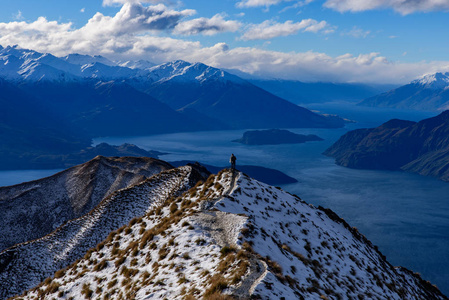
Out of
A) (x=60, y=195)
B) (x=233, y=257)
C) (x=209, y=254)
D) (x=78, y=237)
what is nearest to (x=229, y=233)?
(x=209, y=254)

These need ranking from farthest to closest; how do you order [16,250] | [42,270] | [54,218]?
[54,218]
[16,250]
[42,270]

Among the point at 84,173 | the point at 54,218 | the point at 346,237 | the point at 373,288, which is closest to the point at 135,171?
the point at 84,173

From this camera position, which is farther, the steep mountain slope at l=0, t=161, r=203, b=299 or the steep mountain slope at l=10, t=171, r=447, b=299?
the steep mountain slope at l=0, t=161, r=203, b=299

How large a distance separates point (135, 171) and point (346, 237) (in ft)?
208

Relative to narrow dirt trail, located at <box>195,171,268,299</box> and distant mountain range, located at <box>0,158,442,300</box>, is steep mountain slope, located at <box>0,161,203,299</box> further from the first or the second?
narrow dirt trail, located at <box>195,171,268,299</box>

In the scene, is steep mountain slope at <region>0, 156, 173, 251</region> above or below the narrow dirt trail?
below

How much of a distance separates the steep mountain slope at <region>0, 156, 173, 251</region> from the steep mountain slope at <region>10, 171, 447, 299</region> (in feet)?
143

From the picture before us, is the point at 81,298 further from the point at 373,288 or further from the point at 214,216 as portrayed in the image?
the point at 373,288

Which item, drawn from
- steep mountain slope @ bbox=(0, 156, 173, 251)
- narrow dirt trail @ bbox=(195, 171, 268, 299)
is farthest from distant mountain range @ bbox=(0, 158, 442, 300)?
steep mountain slope @ bbox=(0, 156, 173, 251)

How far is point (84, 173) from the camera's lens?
8844 centimetres

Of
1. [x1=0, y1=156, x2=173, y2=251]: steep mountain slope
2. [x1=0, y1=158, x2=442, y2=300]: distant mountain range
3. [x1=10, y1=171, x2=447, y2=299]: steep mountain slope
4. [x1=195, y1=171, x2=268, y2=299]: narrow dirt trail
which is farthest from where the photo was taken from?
[x1=0, y1=156, x2=173, y2=251]: steep mountain slope

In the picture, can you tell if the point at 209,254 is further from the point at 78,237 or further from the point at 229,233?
the point at 78,237

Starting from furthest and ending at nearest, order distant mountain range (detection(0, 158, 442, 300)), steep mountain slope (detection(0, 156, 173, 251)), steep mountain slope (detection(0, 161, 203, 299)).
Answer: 1. steep mountain slope (detection(0, 156, 173, 251))
2. steep mountain slope (detection(0, 161, 203, 299))
3. distant mountain range (detection(0, 158, 442, 300))

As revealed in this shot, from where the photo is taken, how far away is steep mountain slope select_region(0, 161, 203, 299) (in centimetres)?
4356
